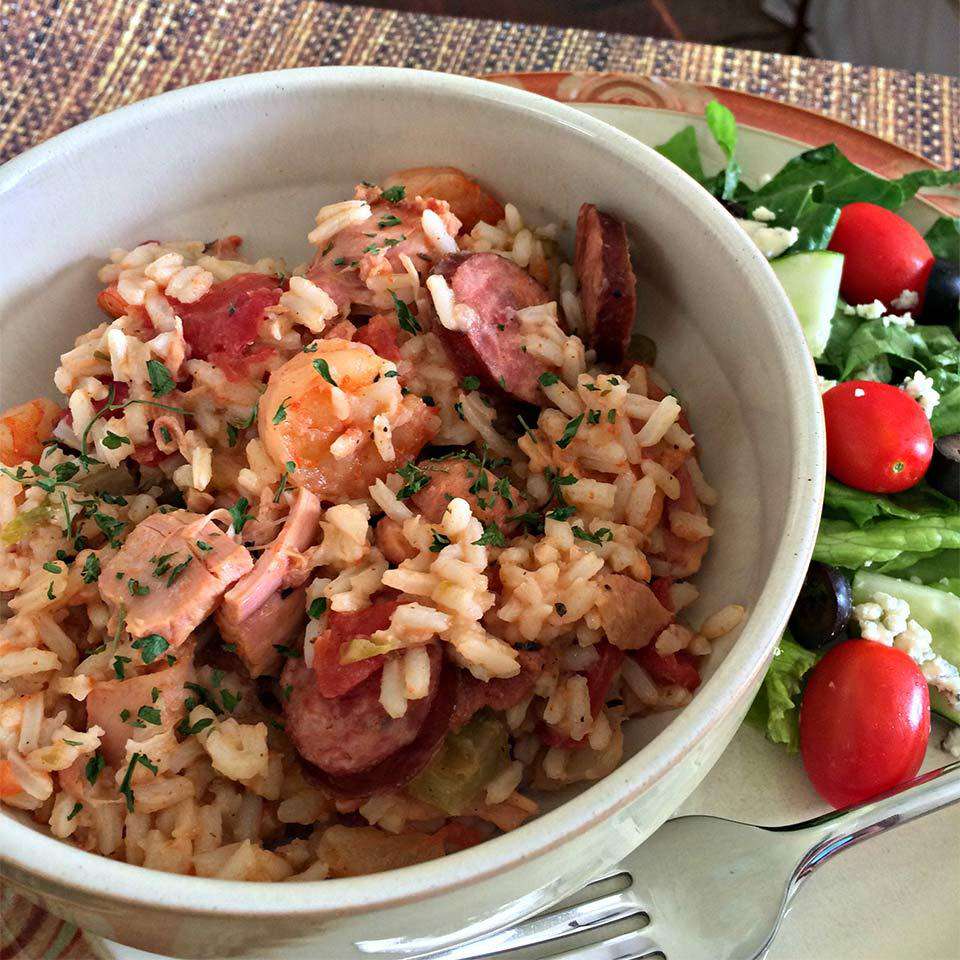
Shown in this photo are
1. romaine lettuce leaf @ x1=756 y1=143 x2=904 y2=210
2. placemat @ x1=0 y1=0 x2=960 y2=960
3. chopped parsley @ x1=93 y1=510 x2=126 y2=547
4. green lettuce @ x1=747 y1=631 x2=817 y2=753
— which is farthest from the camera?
placemat @ x1=0 y1=0 x2=960 y2=960

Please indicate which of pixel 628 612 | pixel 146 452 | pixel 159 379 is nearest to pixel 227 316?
A: pixel 159 379

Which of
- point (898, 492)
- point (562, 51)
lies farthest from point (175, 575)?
point (562, 51)

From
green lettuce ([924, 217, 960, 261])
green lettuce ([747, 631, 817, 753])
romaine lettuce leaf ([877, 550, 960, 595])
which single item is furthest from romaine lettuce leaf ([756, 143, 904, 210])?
green lettuce ([747, 631, 817, 753])

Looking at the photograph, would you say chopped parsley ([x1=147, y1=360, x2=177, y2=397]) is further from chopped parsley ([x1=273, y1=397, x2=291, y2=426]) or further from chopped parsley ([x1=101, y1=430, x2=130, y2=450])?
chopped parsley ([x1=273, y1=397, x2=291, y2=426])

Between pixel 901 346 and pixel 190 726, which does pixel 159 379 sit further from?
pixel 901 346

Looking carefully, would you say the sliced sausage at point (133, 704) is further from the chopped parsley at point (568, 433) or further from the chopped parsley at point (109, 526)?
the chopped parsley at point (568, 433)

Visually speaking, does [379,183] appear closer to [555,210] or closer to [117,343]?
[555,210]
